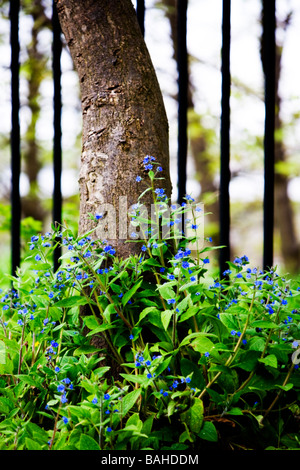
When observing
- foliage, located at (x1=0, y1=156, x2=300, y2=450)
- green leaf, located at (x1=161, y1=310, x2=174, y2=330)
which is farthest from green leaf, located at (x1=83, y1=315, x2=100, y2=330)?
green leaf, located at (x1=161, y1=310, x2=174, y2=330)

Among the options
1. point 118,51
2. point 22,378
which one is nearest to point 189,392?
point 22,378

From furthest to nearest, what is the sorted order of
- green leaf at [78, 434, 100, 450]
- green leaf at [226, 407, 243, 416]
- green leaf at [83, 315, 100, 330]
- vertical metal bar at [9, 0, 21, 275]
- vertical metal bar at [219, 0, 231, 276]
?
vertical metal bar at [9, 0, 21, 275], vertical metal bar at [219, 0, 231, 276], green leaf at [83, 315, 100, 330], green leaf at [226, 407, 243, 416], green leaf at [78, 434, 100, 450]

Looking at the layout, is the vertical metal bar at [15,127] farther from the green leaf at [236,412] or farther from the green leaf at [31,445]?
the green leaf at [236,412]

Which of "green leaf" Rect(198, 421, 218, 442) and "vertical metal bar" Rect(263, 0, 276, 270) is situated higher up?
"vertical metal bar" Rect(263, 0, 276, 270)

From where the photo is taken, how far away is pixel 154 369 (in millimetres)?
936

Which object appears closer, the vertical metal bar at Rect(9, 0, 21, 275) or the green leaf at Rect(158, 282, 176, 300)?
the green leaf at Rect(158, 282, 176, 300)

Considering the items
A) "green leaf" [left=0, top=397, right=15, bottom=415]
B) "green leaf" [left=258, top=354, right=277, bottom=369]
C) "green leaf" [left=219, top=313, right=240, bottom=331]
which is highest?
"green leaf" [left=219, top=313, right=240, bottom=331]

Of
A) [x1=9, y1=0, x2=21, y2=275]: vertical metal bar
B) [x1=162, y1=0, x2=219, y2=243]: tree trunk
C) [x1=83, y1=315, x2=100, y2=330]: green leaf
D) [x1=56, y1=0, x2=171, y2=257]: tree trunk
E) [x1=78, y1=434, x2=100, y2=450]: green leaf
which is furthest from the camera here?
[x1=162, y1=0, x2=219, y2=243]: tree trunk

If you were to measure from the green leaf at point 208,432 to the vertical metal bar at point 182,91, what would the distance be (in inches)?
37.3

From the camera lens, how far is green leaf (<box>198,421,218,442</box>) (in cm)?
92

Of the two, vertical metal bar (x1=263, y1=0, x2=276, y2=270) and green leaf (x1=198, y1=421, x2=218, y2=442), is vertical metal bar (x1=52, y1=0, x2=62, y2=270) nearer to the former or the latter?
vertical metal bar (x1=263, y1=0, x2=276, y2=270)

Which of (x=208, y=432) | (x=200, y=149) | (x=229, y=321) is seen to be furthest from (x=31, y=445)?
(x=200, y=149)

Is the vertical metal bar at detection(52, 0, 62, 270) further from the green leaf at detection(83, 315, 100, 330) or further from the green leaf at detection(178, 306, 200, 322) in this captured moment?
the green leaf at detection(178, 306, 200, 322)

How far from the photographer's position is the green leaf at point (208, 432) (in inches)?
36.2
